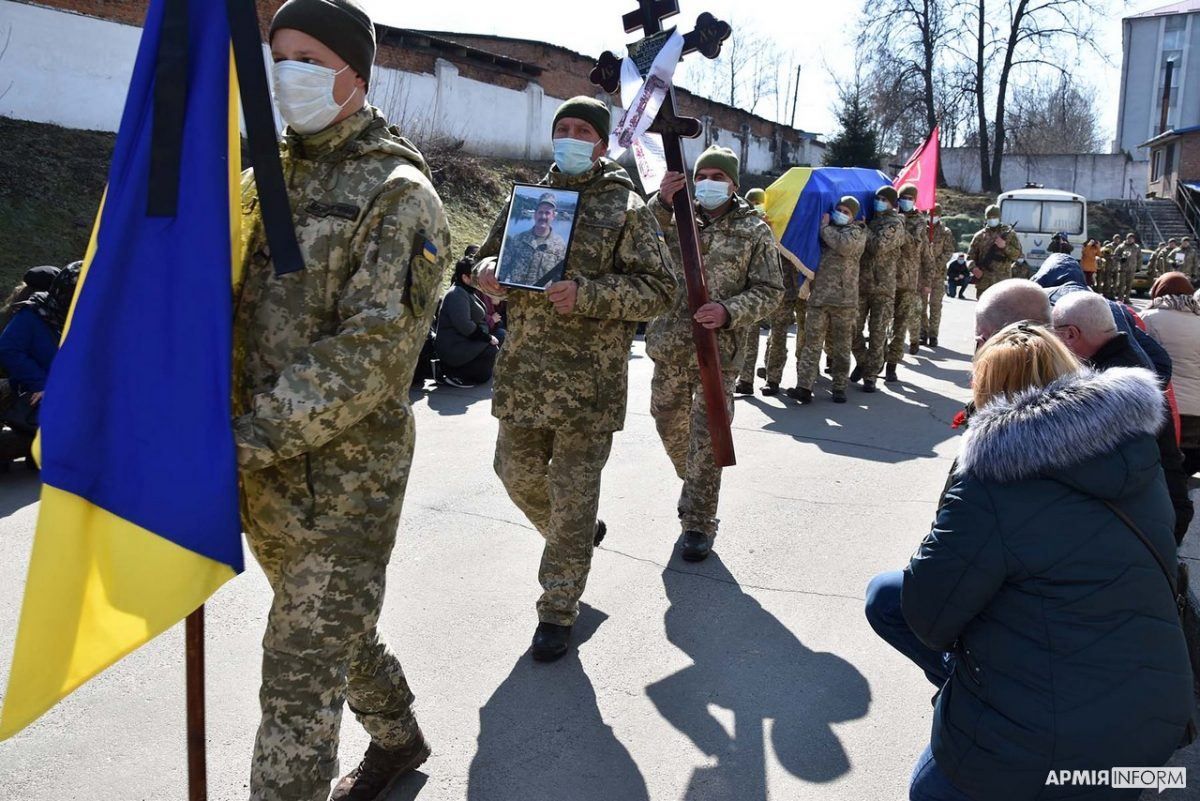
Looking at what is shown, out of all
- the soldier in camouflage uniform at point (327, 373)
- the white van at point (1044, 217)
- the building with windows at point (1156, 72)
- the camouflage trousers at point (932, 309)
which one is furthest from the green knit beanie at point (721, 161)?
the building with windows at point (1156, 72)

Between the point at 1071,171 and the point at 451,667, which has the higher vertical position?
the point at 1071,171

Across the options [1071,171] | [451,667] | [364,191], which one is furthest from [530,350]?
[1071,171]

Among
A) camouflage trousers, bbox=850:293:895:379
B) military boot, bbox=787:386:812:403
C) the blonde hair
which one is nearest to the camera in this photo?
the blonde hair

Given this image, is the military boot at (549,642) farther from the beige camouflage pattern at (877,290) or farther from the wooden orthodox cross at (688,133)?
the beige camouflage pattern at (877,290)

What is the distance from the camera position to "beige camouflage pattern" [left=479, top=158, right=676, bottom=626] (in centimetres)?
384

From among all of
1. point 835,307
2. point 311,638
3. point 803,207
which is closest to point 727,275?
point 311,638

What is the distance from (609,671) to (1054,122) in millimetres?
70694

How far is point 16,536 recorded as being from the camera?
5.04 meters

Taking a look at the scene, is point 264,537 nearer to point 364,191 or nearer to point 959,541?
point 364,191

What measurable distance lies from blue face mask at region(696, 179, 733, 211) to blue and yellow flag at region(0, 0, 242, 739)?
3374 millimetres

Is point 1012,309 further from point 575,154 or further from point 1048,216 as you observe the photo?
point 1048,216

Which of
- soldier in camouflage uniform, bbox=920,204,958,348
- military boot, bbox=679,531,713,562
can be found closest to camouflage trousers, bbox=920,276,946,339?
soldier in camouflage uniform, bbox=920,204,958,348

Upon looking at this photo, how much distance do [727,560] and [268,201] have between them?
3.34 meters

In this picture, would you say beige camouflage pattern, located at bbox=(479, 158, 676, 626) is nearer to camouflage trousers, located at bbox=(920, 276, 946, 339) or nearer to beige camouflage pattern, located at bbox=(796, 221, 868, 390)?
beige camouflage pattern, located at bbox=(796, 221, 868, 390)
